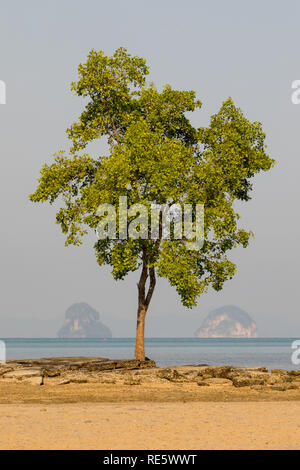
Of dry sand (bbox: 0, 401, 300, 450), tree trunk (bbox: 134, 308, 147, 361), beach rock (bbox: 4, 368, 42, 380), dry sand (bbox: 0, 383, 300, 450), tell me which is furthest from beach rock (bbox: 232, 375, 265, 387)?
tree trunk (bbox: 134, 308, 147, 361)

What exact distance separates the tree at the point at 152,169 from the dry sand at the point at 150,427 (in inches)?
640

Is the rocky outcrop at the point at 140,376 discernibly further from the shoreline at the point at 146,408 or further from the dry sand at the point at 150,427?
the dry sand at the point at 150,427

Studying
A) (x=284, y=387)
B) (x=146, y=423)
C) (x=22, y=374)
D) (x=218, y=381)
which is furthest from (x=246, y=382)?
(x=146, y=423)

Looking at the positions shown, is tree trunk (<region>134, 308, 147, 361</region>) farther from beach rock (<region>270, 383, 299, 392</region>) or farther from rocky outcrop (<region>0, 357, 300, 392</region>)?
beach rock (<region>270, 383, 299, 392</region>)

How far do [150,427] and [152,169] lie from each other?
2151cm

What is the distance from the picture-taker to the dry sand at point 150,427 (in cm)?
1340

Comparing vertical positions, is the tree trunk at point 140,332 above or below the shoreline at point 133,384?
above

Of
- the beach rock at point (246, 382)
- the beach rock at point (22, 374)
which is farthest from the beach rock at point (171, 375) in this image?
the beach rock at point (22, 374)

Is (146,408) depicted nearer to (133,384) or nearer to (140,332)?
(133,384)

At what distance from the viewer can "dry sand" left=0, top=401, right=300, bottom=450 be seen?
13.4 metres

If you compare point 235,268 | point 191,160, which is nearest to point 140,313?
point 235,268

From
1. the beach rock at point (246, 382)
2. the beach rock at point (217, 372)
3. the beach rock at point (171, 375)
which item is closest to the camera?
the beach rock at point (246, 382)

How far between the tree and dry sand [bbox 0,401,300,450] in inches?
640
